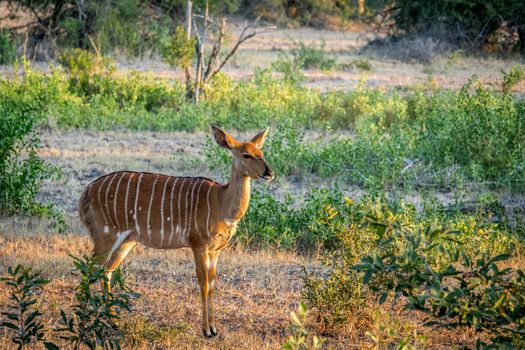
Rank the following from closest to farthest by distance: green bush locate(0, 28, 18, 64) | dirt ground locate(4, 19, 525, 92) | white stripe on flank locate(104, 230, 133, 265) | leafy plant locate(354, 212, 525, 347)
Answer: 1. leafy plant locate(354, 212, 525, 347)
2. white stripe on flank locate(104, 230, 133, 265)
3. dirt ground locate(4, 19, 525, 92)
4. green bush locate(0, 28, 18, 64)

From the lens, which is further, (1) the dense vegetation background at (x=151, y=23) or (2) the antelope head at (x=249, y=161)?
(1) the dense vegetation background at (x=151, y=23)

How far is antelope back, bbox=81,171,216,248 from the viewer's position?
5.43 m

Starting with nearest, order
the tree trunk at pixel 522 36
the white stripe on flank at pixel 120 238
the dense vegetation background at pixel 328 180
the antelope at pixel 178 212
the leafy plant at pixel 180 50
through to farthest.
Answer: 1. the dense vegetation background at pixel 328 180
2. the antelope at pixel 178 212
3. the white stripe on flank at pixel 120 238
4. the leafy plant at pixel 180 50
5. the tree trunk at pixel 522 36

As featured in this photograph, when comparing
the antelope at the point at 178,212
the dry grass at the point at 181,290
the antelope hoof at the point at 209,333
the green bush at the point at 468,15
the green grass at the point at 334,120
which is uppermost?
the green bush at the point at 468,15

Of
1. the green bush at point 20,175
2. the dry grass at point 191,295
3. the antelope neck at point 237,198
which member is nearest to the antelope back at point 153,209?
the antelope neck at point 237,198

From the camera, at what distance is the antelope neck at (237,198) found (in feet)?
17.6

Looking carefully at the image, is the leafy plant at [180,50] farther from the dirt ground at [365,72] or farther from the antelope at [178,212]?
the antelope at [178,212]

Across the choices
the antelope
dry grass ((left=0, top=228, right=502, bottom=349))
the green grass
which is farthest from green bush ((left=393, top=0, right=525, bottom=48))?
the antelope

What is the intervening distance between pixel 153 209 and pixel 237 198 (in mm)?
554

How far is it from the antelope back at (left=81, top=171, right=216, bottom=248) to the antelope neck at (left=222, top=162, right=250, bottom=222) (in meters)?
0.13

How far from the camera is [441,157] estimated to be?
962cm

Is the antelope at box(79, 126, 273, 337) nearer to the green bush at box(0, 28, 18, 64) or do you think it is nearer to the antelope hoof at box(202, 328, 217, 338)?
the antelope hoof at box(202, 328, 217, 338)

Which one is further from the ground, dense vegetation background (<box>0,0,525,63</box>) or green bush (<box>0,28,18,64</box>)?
dense vegetation background (<box>0,0,525,63</box>)

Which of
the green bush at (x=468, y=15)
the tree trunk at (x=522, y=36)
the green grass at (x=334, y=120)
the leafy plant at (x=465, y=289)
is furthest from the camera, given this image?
the tree trunk at (x=522, y=36)
